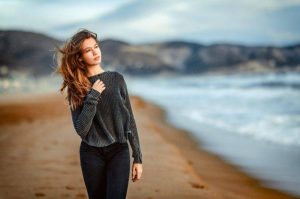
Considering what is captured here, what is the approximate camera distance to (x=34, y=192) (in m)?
5.80

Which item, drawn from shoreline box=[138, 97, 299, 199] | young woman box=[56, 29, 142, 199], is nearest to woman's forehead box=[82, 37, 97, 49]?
young woman box=[56, 29, 142, 199]

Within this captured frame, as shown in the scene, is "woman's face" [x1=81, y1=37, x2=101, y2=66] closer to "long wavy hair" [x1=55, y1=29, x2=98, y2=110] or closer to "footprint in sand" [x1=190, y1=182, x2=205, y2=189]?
"long wavy hair" [x1=55, y1=29, x2=98, y2=110]

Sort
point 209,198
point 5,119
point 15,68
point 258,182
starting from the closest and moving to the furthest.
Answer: point 209,198
point 258,182
point 5,119
point 15,68

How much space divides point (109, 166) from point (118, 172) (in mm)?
74

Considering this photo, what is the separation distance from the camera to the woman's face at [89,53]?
3.18 metres

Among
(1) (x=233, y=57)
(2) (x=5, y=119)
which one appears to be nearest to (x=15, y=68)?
(1) (x=233, y=57)

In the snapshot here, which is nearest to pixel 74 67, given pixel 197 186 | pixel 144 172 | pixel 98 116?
pixel 98 116

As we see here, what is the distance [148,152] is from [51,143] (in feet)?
8.72

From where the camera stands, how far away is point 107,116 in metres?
3.14

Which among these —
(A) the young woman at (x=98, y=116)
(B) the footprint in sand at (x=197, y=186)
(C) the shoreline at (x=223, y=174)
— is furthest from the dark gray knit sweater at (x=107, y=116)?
(C) the shoreline at (x=223, y=174)

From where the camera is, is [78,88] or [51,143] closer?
[78,88]

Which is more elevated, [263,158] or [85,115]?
[85,115]

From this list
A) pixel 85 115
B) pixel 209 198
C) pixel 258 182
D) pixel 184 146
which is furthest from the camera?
pixel 184 146

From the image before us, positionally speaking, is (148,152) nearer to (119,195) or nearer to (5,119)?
(119,195)
